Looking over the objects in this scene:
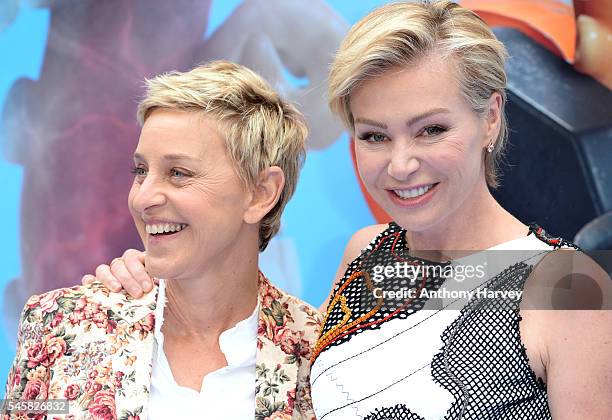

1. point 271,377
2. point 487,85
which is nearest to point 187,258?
point 271,377

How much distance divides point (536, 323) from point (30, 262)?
2.30 metres

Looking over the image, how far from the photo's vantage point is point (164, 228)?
204cm

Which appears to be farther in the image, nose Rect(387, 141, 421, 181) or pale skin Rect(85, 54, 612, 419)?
nose Rect(387, 141, 421, 181)

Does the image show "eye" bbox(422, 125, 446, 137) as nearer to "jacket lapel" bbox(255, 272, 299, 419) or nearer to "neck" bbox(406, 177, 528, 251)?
"neck" bbox(406, 177, 528, 251)

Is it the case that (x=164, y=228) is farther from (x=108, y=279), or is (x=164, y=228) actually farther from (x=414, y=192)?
(x=414, y=192)

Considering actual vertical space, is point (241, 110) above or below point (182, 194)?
above

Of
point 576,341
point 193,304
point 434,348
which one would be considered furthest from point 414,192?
point 193,304

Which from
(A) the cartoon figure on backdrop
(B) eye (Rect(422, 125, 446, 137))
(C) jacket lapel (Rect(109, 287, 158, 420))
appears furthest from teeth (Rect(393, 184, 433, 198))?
(A) the cartoon figure on backdrop

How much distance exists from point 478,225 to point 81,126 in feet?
6.56

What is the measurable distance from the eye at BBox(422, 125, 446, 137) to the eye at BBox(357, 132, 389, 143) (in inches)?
3.7

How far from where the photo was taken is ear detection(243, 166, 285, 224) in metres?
2.18

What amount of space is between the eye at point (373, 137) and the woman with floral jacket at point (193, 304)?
15.4 inches

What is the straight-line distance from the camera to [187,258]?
2049 mm

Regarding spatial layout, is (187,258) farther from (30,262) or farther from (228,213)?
(30,262)
